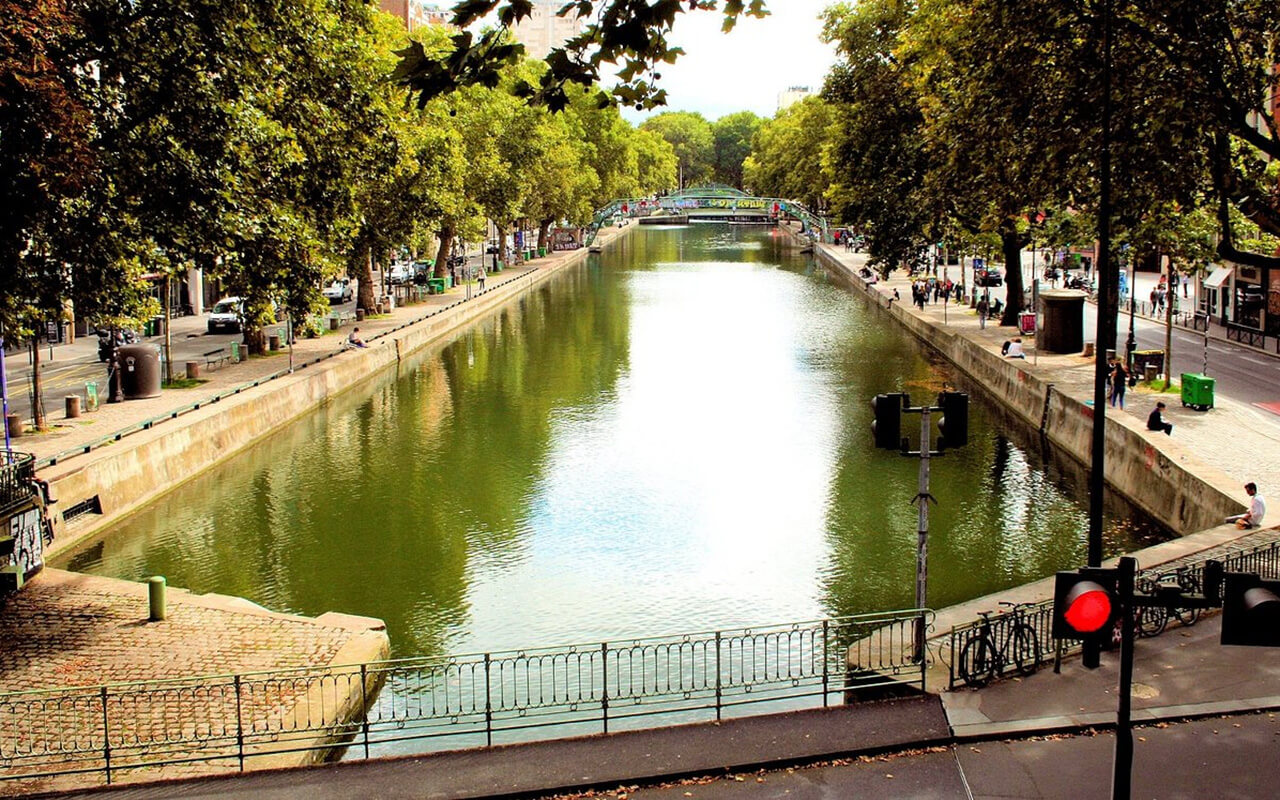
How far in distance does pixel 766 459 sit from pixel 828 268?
7151cm

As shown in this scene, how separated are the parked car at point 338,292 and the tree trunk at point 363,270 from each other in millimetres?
6950

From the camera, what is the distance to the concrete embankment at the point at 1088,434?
2428 cm

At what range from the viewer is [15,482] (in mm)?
20969

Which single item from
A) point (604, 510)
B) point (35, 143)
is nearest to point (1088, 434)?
point (604, 510)

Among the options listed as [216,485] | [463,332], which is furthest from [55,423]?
[463,332]

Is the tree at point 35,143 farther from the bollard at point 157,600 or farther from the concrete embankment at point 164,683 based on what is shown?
the bollard at point 157,600

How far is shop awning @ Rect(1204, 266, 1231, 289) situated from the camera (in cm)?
5188

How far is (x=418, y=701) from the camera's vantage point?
1770 cm

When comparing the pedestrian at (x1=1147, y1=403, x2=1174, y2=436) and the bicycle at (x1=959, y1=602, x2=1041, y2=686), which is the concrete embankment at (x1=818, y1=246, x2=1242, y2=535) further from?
the bicycle at (x1=959, y1=602, x2=1041, y2=686)

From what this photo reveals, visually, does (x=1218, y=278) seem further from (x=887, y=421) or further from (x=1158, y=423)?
(x=887, y=421)

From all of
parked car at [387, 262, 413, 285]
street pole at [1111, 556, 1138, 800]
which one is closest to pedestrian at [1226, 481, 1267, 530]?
street pole at [1111, 556, 1138, 800]

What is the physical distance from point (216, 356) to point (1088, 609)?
41501 millimetres

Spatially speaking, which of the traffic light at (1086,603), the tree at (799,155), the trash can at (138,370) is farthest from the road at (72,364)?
the traffic light at (1086,603)

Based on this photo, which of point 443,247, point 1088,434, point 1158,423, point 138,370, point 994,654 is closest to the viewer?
point 994,654
